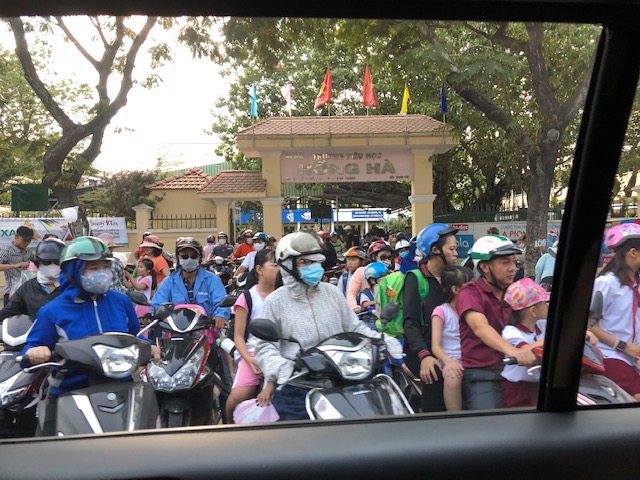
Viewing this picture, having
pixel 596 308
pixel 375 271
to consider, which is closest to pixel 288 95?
pixel 596 308

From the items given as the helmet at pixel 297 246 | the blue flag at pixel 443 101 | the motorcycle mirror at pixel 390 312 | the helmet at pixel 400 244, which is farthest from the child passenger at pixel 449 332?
the helmet at pixel 400 244

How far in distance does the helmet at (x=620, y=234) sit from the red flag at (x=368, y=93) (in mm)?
1179

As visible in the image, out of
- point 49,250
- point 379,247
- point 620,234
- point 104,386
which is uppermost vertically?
point 620,234

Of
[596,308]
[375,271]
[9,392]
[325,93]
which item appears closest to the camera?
[596,308]

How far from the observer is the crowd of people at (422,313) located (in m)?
2.25

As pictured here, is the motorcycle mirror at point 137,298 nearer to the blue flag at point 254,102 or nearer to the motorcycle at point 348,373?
the motorcycle at point 348,373

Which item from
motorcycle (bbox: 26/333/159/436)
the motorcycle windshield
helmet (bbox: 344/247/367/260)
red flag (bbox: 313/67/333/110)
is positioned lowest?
the motorcycle windshield

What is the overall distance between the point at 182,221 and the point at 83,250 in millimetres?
2793

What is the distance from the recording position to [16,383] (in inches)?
139

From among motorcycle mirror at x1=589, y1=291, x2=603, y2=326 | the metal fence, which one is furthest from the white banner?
motorcycle mirror at x1=589, y1=291, x2=603, y2=326

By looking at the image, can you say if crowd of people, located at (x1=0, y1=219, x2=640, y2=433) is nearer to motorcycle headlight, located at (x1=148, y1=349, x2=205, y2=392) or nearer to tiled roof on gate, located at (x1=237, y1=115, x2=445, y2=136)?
motorcycle headlight, located at (x1=148, y1=349, x2=205, y2=392)

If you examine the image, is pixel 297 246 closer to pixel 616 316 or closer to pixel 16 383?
pixel 616 316

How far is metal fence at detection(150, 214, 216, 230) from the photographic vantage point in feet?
16.7

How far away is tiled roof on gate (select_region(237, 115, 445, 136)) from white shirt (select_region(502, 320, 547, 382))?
899 mm
